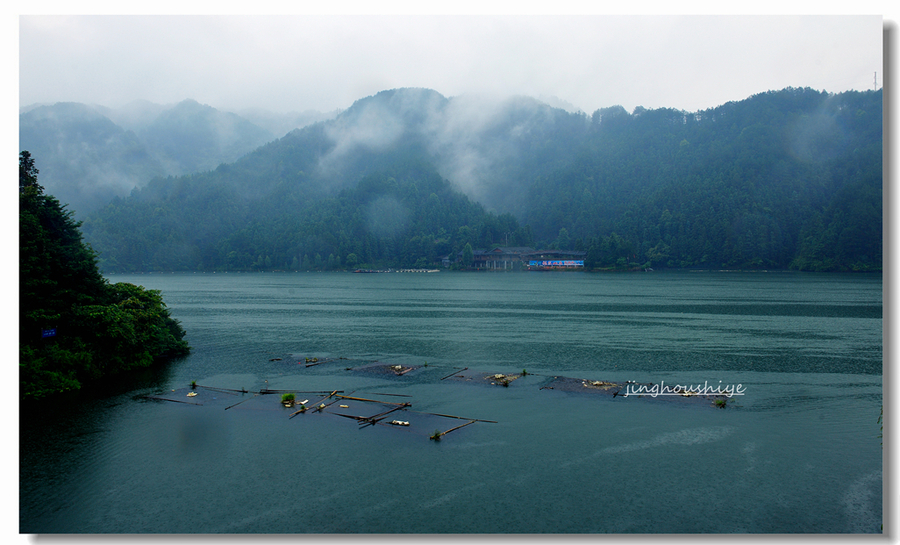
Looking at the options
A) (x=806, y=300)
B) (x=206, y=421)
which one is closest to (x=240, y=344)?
(x=206, y=421)

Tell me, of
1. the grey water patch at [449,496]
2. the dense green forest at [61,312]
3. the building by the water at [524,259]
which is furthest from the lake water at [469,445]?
the building by the water at [524,259]

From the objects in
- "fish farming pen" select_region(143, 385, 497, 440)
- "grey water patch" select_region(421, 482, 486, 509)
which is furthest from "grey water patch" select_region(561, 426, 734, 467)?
"fish farming pen" select_region(143, 385, 497, 440)

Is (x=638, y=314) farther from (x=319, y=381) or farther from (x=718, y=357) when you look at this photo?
(x=319, y=381)

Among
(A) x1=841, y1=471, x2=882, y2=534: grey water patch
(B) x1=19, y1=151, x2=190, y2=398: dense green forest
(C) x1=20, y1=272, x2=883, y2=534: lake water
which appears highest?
(B) x1=19, y1=151, x2=190, y2=398: dense green forest

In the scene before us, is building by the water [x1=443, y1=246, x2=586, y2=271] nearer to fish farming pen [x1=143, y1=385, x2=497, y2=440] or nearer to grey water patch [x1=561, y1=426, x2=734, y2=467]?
fish farming pen [x1=143, y1=385, x2=497, y2=440]

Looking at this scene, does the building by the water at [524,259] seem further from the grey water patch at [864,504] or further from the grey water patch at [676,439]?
the grey water patch at [864,504]

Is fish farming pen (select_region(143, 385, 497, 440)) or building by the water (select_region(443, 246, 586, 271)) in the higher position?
building by the water (select_region(443, 246, 586, 271))
